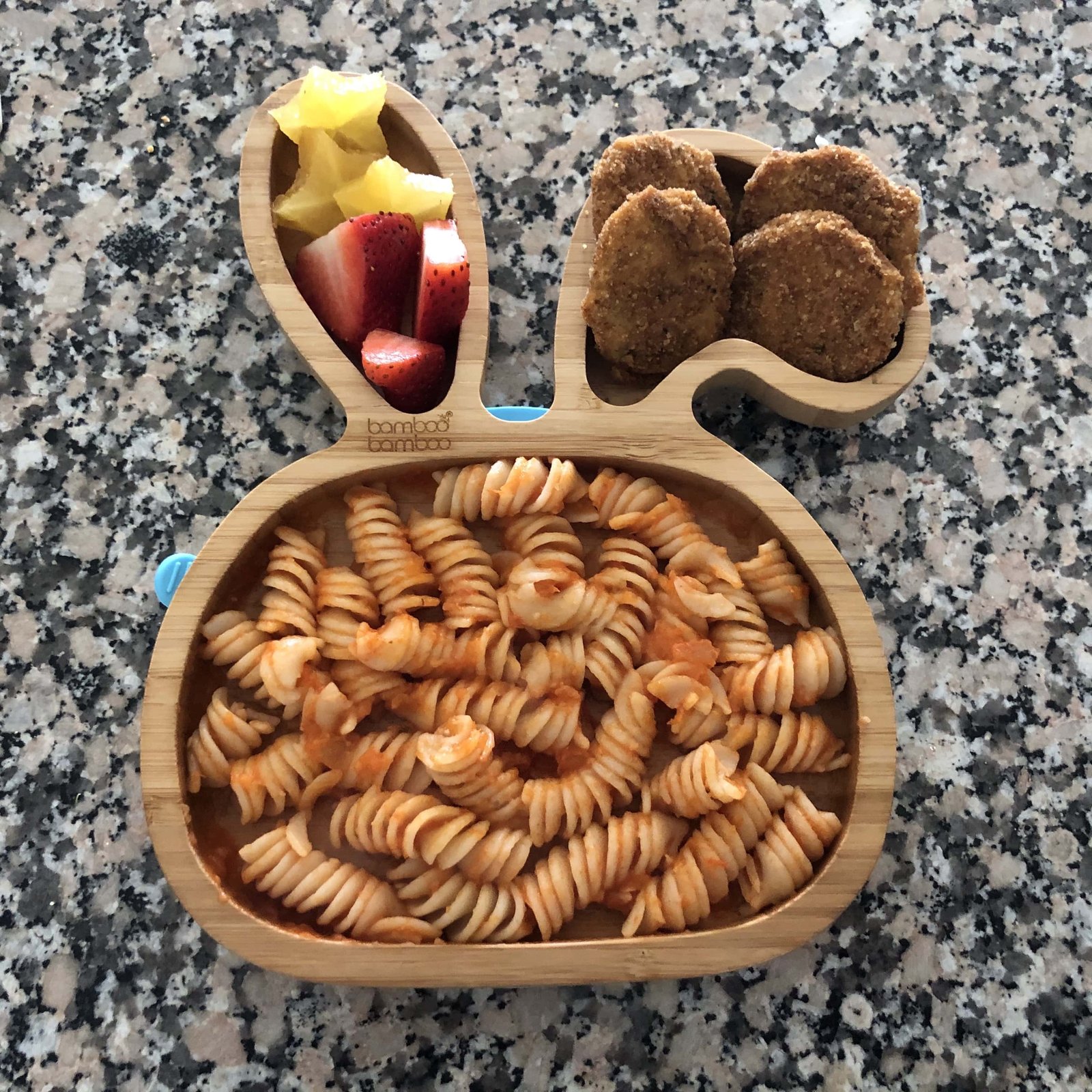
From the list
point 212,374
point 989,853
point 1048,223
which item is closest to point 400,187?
point 212,374

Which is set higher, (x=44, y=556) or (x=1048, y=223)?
(x=1048, y=223)

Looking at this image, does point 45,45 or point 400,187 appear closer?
point 400,187

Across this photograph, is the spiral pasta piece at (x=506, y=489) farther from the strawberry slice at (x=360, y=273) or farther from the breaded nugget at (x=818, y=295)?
the breaded nugget at (x=818, y=295)

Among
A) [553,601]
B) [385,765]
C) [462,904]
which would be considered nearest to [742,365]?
[553,601]

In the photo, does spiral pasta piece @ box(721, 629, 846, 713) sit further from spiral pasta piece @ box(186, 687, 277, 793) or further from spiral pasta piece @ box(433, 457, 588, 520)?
spiral pasta piece @ box(186, 687, 277, 793)

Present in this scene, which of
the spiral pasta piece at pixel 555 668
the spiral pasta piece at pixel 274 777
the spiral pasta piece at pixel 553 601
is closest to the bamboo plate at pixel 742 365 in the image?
the spiral pasta piece at pixel 553 601

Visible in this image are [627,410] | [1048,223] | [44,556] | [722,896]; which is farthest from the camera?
[1048,223]

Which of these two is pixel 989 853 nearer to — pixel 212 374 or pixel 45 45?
pixel 212 374
